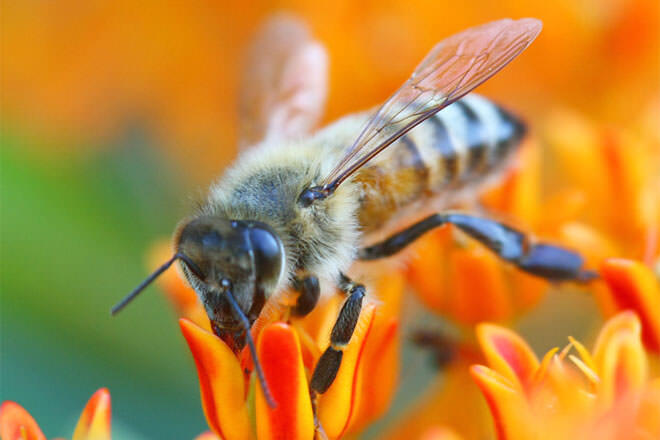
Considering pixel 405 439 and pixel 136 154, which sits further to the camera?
pixel 136 154

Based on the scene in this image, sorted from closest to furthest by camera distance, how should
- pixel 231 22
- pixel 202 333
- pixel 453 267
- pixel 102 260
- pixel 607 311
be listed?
1. pixel 202 333
2. pixel 607 311
3. pixel 453 267
4. pixel 102 260
5. pixel 231 22

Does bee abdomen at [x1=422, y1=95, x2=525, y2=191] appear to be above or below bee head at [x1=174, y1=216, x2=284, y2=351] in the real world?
below

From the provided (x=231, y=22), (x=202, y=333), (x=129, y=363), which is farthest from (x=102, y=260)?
(x=202, y=333)

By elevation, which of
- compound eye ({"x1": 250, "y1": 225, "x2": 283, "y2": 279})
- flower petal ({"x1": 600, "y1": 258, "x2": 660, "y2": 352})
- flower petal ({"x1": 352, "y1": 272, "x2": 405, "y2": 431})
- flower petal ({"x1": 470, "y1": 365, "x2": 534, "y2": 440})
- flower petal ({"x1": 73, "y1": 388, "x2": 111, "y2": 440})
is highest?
compound eye ({"x1": 250, "y1": 225, "x2": 283, "y2": 279})

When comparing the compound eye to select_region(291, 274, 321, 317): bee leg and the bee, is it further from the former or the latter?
select_region(291, 274, 321, 317): bee leg

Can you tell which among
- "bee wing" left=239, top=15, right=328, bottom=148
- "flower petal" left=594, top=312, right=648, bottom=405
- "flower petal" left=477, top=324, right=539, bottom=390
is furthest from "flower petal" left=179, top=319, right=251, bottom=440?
"bee wing" left=239, top=15, right=328, bottom=148

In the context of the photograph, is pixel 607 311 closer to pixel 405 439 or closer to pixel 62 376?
pixel 405 439
